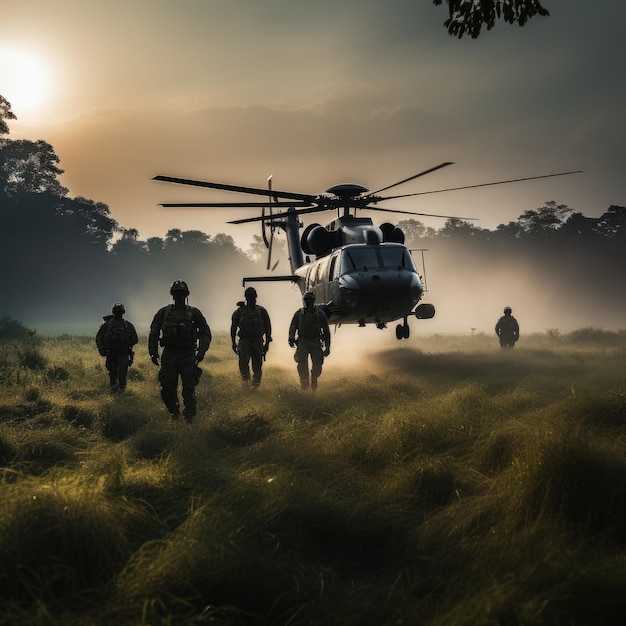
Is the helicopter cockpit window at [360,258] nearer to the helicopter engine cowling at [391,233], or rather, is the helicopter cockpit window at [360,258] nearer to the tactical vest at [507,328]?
the helicopter engine cowling at [391,233]

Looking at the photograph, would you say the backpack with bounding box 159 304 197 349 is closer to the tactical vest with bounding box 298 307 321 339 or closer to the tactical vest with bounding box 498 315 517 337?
the tactical vest with bounding box 298 307 321 339

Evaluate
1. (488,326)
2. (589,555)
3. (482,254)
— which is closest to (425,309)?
(589,555)

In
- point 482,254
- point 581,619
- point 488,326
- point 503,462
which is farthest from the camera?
point 482,254

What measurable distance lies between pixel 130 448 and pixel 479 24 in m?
6.07

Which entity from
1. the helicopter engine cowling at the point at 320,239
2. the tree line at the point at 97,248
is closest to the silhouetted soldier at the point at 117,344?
the helicopter engine cowling at the point at 320,239

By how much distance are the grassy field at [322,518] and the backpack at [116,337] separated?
2816 millimetres

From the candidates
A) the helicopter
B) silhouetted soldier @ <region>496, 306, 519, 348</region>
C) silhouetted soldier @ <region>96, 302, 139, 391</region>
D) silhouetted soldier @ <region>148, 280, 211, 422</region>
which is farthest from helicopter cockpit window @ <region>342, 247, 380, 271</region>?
silhouetted soldier @ <region>496, 306, 519, 348</region>

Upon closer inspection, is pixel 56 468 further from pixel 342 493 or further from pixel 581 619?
pixel 581 619

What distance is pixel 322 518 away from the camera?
451cm

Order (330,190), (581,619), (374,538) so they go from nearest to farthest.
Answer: (581,619), (374,538), (330,190)

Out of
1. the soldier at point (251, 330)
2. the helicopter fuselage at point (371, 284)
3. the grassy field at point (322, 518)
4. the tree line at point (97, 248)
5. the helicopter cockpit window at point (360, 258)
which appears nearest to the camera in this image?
the grassy field at point (322, 518)

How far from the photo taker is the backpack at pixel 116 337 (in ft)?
36.9

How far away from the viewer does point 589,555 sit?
3625 mm

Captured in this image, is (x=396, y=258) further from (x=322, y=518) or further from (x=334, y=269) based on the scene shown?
(x=322, y=518)
